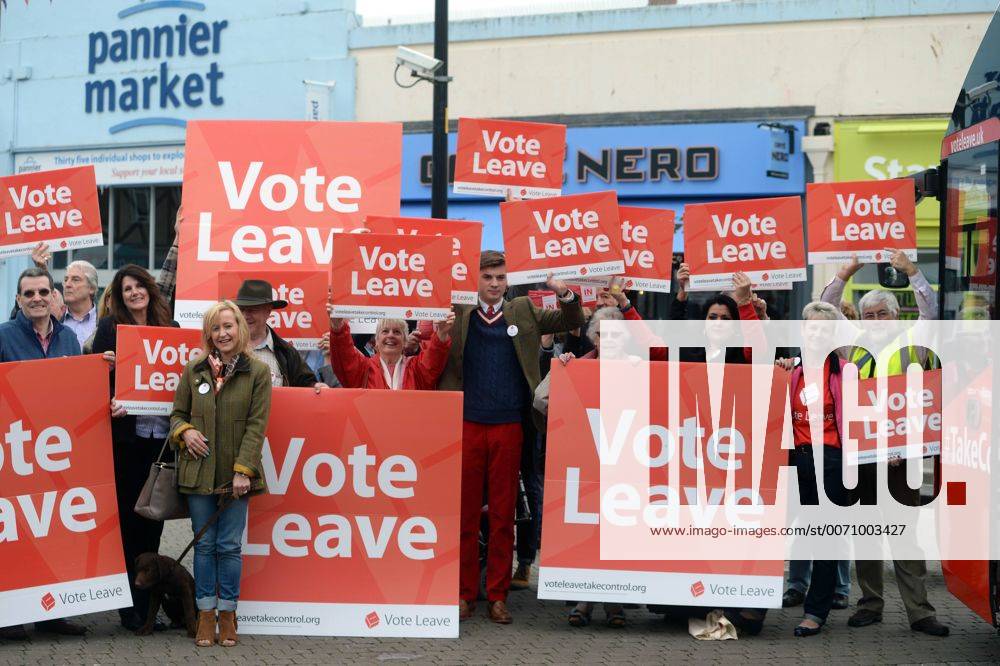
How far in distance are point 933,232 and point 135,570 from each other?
13.5 m

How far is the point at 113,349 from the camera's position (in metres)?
7.55

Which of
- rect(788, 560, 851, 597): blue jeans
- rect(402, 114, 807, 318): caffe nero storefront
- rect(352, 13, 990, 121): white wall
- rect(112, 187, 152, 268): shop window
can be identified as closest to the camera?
rect(788, 560, 851, 597): blue jeans

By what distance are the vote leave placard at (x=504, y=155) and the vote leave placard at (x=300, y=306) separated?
1.68 m

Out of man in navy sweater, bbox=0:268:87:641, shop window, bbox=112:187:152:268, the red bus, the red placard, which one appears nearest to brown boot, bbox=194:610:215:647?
man in navy sweater, bbox=0:268:87:641

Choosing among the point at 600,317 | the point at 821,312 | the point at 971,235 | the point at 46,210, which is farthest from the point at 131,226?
the point at 971,235

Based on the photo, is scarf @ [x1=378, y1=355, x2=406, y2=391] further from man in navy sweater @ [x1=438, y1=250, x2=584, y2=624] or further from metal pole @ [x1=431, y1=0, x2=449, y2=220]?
metal pole @ [x1=431, y1=0, x2=449, y2=220]

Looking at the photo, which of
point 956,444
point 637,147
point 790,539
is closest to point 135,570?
point 790,539

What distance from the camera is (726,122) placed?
61.6 ft

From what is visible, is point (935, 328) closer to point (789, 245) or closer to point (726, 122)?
point (789, 245)

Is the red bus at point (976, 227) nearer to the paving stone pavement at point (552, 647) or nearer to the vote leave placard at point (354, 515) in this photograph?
the paving stone pavement at point (552, 647)

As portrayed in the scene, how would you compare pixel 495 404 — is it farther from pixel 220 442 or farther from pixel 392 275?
pixel 220 442

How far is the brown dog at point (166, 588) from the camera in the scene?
704 cm

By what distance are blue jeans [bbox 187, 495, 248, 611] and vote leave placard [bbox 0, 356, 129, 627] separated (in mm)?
602

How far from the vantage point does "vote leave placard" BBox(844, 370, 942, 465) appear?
24.7 ft
